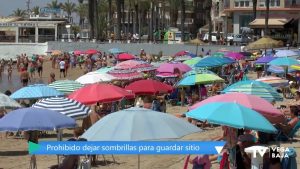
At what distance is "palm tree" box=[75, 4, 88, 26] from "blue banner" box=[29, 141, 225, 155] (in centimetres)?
11866

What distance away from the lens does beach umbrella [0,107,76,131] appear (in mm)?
10305

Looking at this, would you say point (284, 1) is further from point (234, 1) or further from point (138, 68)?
point (138, 68)

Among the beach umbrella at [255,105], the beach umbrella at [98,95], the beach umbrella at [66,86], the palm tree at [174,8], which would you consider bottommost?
the beach umbrella at [66,86]

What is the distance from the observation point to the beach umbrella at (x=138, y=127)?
806cm

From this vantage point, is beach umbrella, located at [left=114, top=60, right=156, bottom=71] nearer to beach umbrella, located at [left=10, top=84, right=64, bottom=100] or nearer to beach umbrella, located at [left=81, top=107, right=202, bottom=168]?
beach umbrella, located at [left=10, top=84, right=64, bottom=100]

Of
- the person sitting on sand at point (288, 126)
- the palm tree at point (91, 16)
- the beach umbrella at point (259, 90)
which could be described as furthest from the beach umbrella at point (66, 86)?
the palm tree at point (91, 16)

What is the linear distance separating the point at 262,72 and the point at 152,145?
24249mm

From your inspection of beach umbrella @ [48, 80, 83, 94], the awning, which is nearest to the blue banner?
beach umbrella @ [48, 80, 83, 94]

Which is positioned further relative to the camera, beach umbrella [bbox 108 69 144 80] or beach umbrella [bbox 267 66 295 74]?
beach umbrella [bbox 267 66 295 74]

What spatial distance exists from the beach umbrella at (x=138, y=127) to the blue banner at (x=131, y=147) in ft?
4.26

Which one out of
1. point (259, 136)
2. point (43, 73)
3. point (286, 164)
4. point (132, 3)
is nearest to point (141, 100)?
point (259, 136)

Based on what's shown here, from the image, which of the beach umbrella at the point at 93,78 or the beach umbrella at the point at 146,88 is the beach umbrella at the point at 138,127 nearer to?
the beach umbrella at the point at 146,88

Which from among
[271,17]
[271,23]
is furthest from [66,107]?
[271,17]

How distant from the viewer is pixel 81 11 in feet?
415
